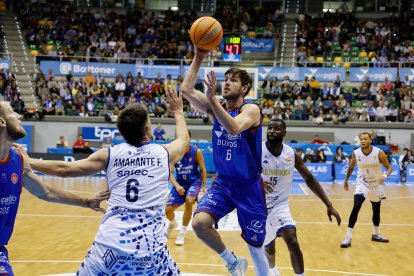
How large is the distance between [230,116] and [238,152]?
2.27 ft

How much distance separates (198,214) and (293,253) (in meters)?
1.39

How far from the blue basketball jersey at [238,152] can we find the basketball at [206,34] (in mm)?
732

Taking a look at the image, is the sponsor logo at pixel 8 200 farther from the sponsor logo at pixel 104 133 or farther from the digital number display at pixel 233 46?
the sponsor logo at pixel 104 133

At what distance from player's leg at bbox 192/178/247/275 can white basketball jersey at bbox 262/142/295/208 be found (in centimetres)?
118

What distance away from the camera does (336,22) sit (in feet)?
106

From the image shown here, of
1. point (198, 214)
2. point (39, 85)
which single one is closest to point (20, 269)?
point (198, 214)

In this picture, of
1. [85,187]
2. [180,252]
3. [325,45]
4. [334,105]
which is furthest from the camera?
[325,45]

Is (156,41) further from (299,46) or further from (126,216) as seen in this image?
(126,216)

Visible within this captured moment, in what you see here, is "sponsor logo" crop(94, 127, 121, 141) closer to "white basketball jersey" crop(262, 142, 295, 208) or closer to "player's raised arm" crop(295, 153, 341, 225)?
"white basketball jersey" crop(262, 142, 295, 208)

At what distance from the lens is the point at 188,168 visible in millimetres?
9867

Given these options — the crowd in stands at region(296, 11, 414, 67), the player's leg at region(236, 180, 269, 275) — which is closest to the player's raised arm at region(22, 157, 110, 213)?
the player's leg at region(236, 180, 269, 275)

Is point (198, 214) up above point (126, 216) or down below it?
below

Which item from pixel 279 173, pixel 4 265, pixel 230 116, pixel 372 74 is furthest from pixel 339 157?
pixel 4 265

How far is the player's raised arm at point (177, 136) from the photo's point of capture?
416 cm
